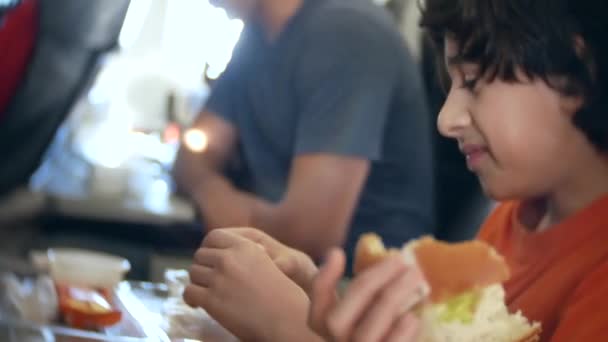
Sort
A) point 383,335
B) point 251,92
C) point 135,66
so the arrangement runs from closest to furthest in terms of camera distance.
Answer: point 383,335, point 251,92, point 135,66

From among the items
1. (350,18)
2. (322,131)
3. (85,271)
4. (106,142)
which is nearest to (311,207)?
(322,131)

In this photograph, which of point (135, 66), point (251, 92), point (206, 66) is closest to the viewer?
point (251, 92)

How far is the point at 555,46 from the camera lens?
2.02 ft

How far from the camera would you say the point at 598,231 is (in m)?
0.64

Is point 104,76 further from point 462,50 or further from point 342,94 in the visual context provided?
point 462,50

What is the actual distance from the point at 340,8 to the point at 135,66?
Result: 926 mm

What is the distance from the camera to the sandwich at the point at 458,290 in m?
0.48

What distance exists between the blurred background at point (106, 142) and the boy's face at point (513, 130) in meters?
0.41

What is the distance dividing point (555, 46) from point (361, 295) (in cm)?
27

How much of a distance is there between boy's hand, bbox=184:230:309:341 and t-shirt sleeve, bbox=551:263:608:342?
0.17 m

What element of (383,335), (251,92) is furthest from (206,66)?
→ (383,335)

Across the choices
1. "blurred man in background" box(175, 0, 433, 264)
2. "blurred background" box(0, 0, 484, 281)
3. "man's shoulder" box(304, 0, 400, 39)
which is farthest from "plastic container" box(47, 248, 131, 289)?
"man's shoulder" box(304, 0, 400, 39)

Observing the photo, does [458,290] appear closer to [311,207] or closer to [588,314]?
[588,314]

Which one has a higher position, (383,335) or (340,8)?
(340,8)
